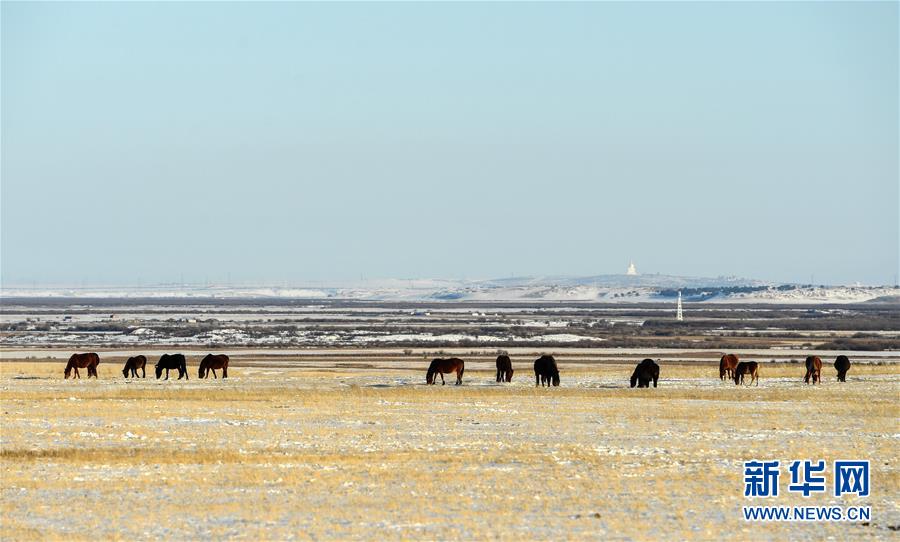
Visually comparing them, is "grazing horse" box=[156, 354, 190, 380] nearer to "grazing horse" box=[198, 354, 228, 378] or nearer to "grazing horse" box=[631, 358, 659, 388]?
"grazing horse" box=[198, 354, 228, 378]

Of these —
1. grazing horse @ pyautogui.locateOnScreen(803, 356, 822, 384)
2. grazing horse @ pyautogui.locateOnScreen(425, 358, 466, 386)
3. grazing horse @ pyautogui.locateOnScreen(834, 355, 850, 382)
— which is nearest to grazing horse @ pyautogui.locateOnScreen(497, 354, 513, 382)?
grazing horse @ pyautogui.locateOnScreen(425, 358, 466, 386)

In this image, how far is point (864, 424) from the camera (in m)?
26.0

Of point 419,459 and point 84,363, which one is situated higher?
point 84,363

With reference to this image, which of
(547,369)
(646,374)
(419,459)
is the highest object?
(547,369)

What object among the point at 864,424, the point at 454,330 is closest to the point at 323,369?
the point at 864,424

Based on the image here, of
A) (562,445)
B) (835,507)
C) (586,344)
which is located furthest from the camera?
(586,344)

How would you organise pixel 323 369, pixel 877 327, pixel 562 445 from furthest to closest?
1. pixel 877 327
2. pixel 323 369
3. pixel 562 445

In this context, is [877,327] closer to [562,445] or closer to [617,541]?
[562,445]

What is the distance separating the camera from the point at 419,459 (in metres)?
20.1

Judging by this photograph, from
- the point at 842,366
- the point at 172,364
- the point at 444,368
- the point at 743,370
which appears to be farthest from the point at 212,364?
the point at 842,366

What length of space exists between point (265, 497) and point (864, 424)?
575 inches

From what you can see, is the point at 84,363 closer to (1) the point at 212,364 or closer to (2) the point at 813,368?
(1) the point at 212,364

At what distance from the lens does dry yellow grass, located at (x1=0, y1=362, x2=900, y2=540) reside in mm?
14922

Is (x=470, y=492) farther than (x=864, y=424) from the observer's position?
No
